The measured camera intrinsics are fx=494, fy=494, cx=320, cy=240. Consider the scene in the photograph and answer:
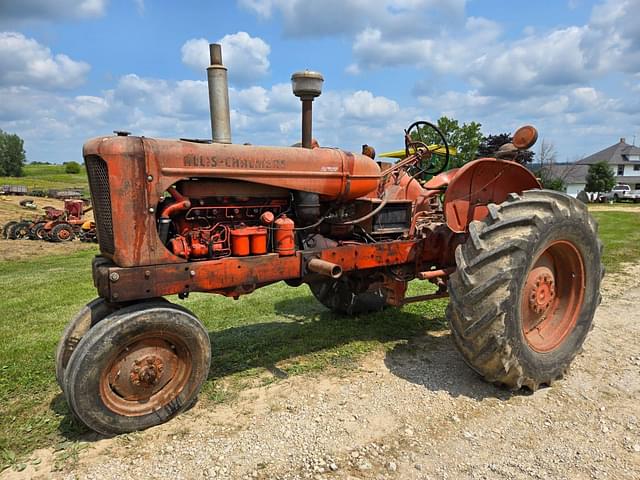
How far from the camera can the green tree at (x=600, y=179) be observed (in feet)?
140

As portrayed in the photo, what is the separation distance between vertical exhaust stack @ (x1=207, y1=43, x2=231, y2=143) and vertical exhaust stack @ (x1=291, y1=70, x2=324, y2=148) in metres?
0.58

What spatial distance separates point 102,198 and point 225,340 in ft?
7.00

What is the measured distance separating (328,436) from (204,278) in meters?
1.31

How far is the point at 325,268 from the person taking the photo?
3.65 metres

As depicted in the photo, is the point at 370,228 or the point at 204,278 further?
the point at 370,228

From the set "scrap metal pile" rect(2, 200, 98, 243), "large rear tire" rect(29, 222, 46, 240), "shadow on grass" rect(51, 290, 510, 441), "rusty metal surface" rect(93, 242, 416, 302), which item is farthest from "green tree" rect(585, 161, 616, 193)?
"rusty metal surface" rect(93, 242, 416, 302)

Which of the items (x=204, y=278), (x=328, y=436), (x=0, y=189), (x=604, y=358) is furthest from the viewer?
(x=0, y=189)

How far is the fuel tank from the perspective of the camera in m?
3.17

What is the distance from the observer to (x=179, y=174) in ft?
10.8

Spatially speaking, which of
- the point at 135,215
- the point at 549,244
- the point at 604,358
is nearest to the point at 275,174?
the point at 135,215

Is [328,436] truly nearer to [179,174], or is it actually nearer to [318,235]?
[318,235]

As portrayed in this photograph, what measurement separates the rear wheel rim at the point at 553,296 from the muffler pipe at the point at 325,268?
1.55m

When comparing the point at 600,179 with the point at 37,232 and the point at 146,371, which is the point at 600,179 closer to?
the point at 37,232

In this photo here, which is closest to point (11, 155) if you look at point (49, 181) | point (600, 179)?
point (49, 181)
